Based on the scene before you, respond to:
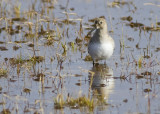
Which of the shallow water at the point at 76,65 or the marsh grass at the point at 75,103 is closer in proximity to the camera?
the marsh grass at the point at 75,103

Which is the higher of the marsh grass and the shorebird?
the shorebird

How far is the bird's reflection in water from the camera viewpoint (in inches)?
341

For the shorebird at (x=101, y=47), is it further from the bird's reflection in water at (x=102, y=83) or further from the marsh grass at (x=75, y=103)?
the marsh grass at (x=75, y=103)

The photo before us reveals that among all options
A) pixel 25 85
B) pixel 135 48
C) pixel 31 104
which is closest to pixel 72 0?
pixel 135 48

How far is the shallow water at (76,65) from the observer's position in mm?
8273

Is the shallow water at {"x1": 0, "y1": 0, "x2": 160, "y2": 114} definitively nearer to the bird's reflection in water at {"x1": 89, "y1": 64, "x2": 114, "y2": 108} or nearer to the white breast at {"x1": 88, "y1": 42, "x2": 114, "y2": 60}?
the bird's reflection in water at {"x1": 89, "y1": 64, "x2": 114, "y2": 108}

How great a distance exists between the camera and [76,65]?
11102 millimetres

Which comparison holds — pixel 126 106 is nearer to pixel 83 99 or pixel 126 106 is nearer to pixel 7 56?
pixel 83 99

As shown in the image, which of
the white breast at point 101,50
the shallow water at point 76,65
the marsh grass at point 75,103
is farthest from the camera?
the white breast at point 101,50

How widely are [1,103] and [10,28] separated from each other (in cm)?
619

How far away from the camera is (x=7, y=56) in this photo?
11695 millimetres

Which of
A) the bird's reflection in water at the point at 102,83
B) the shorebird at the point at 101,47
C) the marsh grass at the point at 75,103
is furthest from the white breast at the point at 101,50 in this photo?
the marsh grass at the point at 75,103

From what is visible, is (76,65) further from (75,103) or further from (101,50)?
(75,103)

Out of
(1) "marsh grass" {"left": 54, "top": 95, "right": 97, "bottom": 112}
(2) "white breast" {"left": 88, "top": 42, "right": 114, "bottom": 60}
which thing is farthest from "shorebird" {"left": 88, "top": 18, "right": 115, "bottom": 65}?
(1) "marsh grass" {"left": 54, "top": 95, "right": 97, "bottom": 112}
